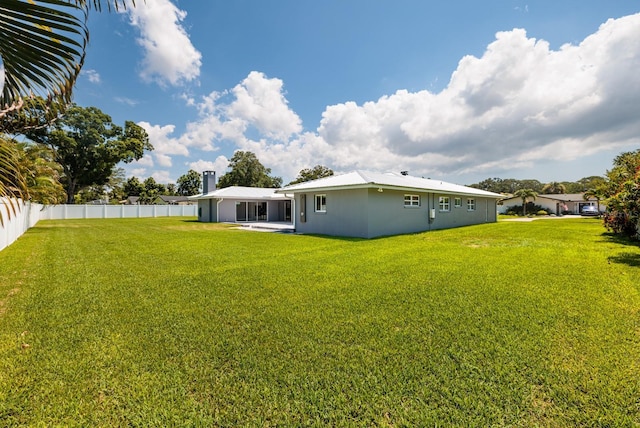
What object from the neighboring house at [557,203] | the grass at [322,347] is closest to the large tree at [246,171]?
the neighboring house at [557,203]

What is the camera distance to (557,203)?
42250 mm

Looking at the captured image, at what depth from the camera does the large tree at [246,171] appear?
Answer: 1918 inches

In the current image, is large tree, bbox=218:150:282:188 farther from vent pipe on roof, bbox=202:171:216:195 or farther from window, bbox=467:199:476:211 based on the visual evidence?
window, bbox=467:199:476:211

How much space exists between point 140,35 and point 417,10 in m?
10.5

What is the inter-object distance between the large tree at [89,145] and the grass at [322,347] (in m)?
35.1

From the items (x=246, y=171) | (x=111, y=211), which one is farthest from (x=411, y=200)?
(x=246, y=171)

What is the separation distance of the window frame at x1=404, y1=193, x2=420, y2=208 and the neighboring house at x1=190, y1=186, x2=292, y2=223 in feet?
39.5

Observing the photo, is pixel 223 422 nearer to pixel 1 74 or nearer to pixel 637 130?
pixel 1 74

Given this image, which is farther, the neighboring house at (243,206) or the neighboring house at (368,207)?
the neighboring house at (243,206)

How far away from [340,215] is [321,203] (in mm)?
1644

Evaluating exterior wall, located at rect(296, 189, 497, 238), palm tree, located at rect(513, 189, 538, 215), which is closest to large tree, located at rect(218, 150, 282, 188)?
exterior wall, located at rect(296, 189, 497, 238)

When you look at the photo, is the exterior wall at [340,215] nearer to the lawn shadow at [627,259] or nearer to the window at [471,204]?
the lawn shadow at [627,259]

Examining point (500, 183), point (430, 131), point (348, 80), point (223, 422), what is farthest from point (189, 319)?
point (500, 183)

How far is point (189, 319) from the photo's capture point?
→ 13.0ft
